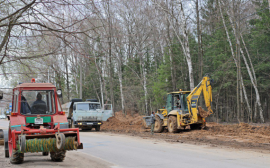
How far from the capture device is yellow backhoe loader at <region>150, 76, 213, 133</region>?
19.9 m

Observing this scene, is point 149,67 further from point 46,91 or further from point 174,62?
point 46,91

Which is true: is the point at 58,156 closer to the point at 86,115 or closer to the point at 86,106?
the point at 86,115

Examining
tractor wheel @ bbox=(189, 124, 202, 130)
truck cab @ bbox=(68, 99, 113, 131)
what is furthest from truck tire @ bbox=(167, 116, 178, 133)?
truck cab @ bbox=(68, 99, 113, 131)

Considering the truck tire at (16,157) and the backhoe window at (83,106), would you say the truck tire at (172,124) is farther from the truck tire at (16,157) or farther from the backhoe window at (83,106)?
the truck tire at (16,157)

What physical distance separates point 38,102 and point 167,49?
2895 centimetres

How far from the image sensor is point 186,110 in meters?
20.7

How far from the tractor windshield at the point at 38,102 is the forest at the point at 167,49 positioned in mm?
498

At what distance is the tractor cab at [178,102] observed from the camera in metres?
20.8

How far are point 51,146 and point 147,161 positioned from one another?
10.8ft

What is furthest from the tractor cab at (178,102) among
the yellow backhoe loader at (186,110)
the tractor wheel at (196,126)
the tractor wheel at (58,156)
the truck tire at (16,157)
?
the truck tire at (16,157)

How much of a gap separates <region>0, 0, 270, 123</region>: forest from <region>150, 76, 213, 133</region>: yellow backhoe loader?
3.60ft

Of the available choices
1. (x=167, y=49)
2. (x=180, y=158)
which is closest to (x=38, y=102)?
(x=180, y=158)

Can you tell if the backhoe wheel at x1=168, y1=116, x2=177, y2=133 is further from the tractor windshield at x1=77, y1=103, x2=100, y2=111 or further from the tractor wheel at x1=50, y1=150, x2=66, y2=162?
the tractor wheel at x1=50, y1=150, x2=66, y2=162

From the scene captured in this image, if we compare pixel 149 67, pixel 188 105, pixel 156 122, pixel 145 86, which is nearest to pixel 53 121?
pixel 188 105
